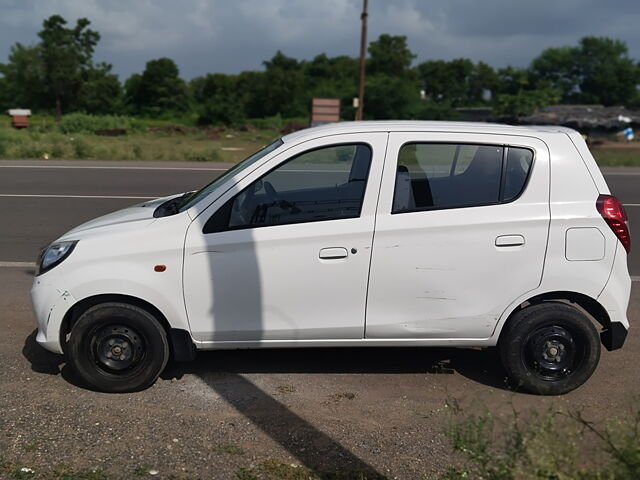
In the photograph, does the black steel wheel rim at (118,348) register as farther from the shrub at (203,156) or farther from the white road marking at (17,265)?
the shrub at (203,156)

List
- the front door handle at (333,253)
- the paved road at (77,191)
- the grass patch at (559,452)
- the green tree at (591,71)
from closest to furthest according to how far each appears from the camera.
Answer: the grass patch at (559,452) → the front door handle at (333,253) → the paved road at (77,191) → the green tree at (591,71)

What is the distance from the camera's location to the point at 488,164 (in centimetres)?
500

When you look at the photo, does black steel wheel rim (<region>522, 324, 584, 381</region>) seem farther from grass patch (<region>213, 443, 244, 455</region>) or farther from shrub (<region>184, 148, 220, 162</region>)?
shrub (<region>184, 148, 220, 162</region>)

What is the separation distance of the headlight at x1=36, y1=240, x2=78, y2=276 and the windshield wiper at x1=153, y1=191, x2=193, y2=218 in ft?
2.01

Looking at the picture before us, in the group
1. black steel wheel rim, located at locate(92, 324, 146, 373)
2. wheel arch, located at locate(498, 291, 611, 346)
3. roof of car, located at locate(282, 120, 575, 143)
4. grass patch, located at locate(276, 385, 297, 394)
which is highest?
roof of car, located at locate(282, 120, 575, 143)

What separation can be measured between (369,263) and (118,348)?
177cm

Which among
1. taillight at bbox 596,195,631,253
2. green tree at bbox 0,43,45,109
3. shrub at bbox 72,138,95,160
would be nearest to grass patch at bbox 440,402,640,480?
taillight at bbox 596,195,631,253

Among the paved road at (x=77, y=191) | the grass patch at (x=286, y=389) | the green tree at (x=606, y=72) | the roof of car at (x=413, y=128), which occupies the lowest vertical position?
the paved road at (x=77, y=191)

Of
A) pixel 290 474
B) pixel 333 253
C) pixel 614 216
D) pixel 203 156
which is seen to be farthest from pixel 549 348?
pixel 203 156

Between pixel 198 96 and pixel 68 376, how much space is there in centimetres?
7657

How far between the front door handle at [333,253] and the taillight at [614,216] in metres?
1.70

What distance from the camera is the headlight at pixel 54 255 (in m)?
4.91

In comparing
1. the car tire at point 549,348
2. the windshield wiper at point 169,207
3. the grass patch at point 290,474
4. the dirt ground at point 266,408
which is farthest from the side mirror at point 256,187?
the car tire at point 549,348

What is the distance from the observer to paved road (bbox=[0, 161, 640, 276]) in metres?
10.8
